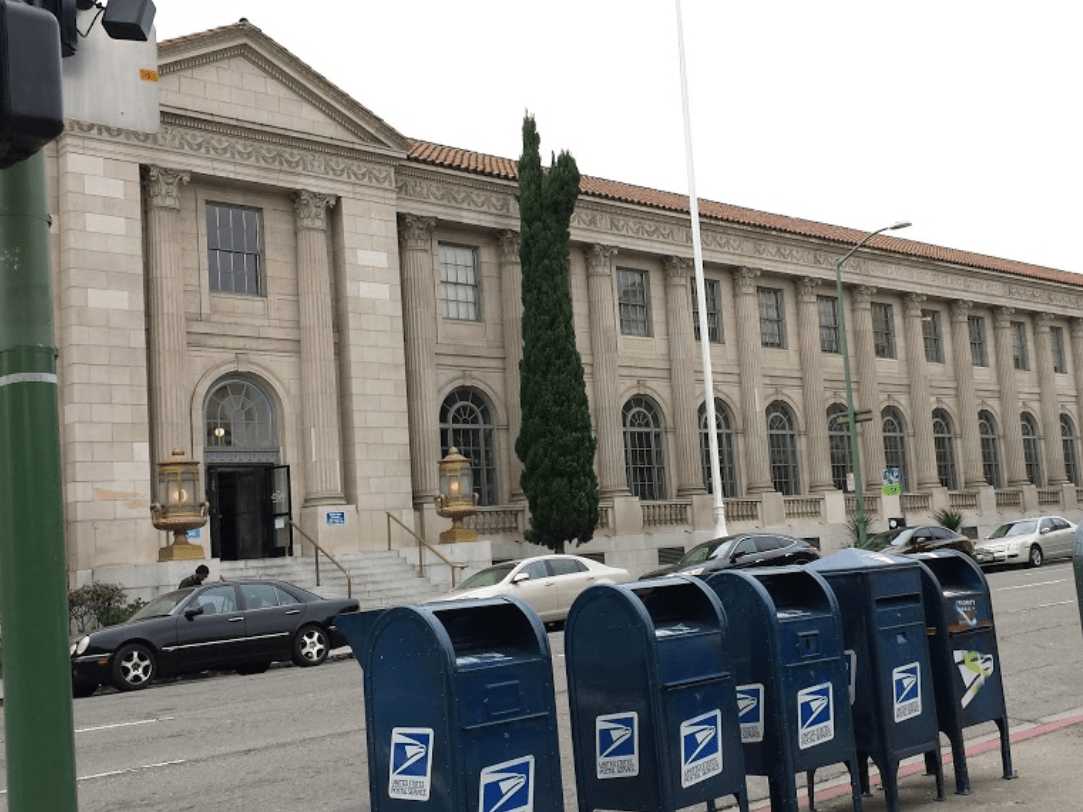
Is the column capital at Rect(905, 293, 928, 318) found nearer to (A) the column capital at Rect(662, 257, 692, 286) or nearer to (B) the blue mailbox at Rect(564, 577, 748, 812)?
(A) the column capital at Rect(662, 257, 692, 286)

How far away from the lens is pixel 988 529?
47125 millimetres

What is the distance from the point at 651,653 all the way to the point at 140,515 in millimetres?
21708

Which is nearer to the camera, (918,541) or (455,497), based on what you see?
(455,497)

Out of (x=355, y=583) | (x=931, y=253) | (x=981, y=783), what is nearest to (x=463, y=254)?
(x=355, y=583)

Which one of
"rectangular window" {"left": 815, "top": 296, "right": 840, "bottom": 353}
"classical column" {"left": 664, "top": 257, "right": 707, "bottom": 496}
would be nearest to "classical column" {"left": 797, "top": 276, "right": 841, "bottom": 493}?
"rectangular window" {"left": 815, "top": 296, "right": 840, "bottom": 353}

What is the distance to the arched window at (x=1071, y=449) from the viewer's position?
53.3 m

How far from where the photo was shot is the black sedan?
59.4 feet

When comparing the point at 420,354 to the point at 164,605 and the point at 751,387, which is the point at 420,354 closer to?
the point at 751,387

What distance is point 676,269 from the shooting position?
38875 millimetres

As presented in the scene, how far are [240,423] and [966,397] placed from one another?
29033mm

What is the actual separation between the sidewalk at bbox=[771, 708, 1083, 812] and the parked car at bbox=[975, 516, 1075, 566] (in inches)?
1082

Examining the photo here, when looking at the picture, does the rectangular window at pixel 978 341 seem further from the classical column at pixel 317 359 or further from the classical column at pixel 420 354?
the classical column at pixel 317 359

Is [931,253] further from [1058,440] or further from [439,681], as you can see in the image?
[439,681]

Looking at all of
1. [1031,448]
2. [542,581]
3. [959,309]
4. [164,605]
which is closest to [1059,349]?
[1031,448]
